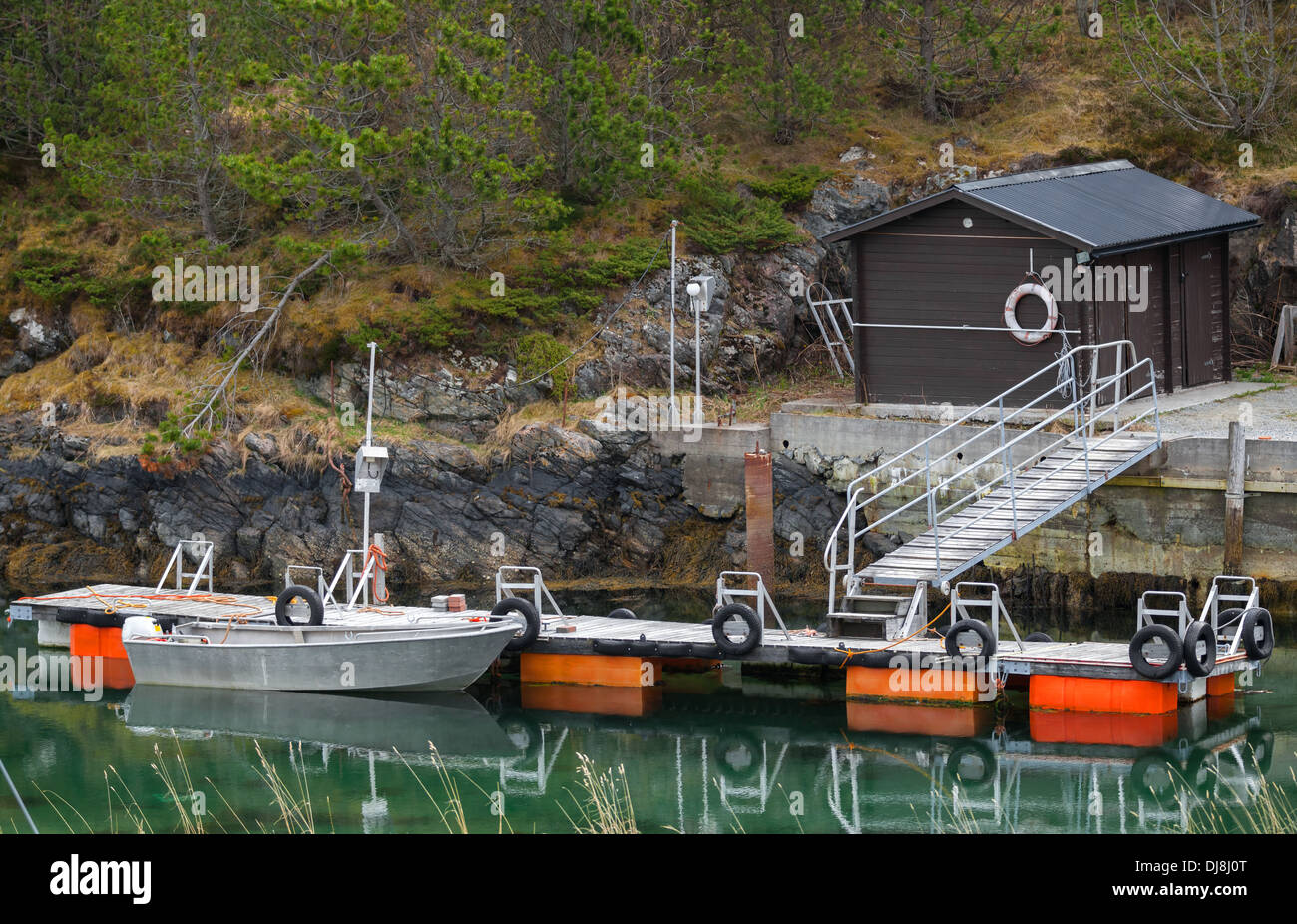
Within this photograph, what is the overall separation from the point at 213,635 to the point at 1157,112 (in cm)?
2229

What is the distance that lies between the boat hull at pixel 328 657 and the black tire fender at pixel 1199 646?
8843 mm

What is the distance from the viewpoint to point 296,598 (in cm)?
2356

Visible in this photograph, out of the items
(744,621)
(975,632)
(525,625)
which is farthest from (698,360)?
(975,632)

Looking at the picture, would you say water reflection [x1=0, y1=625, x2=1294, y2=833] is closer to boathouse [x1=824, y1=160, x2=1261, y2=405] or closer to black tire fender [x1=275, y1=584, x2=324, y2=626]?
black tire fender [x1=275, y1=584, x2=324, y2=626]

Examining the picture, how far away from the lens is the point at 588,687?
23.3 meters

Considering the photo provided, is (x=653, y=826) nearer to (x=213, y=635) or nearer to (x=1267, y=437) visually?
(x=213, y=635)

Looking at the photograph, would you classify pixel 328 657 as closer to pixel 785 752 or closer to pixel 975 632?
pixel 785 752

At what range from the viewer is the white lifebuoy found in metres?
26.6

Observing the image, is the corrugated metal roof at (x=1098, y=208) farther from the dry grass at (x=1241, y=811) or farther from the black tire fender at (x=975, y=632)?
the dry grass at (x=1241, y=811)

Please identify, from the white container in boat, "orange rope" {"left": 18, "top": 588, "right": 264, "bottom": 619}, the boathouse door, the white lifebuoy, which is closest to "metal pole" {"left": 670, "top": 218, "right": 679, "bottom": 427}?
the white lifebuoy

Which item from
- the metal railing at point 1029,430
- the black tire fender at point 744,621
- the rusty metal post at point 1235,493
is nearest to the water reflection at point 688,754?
the black tire fender at point 744,621
